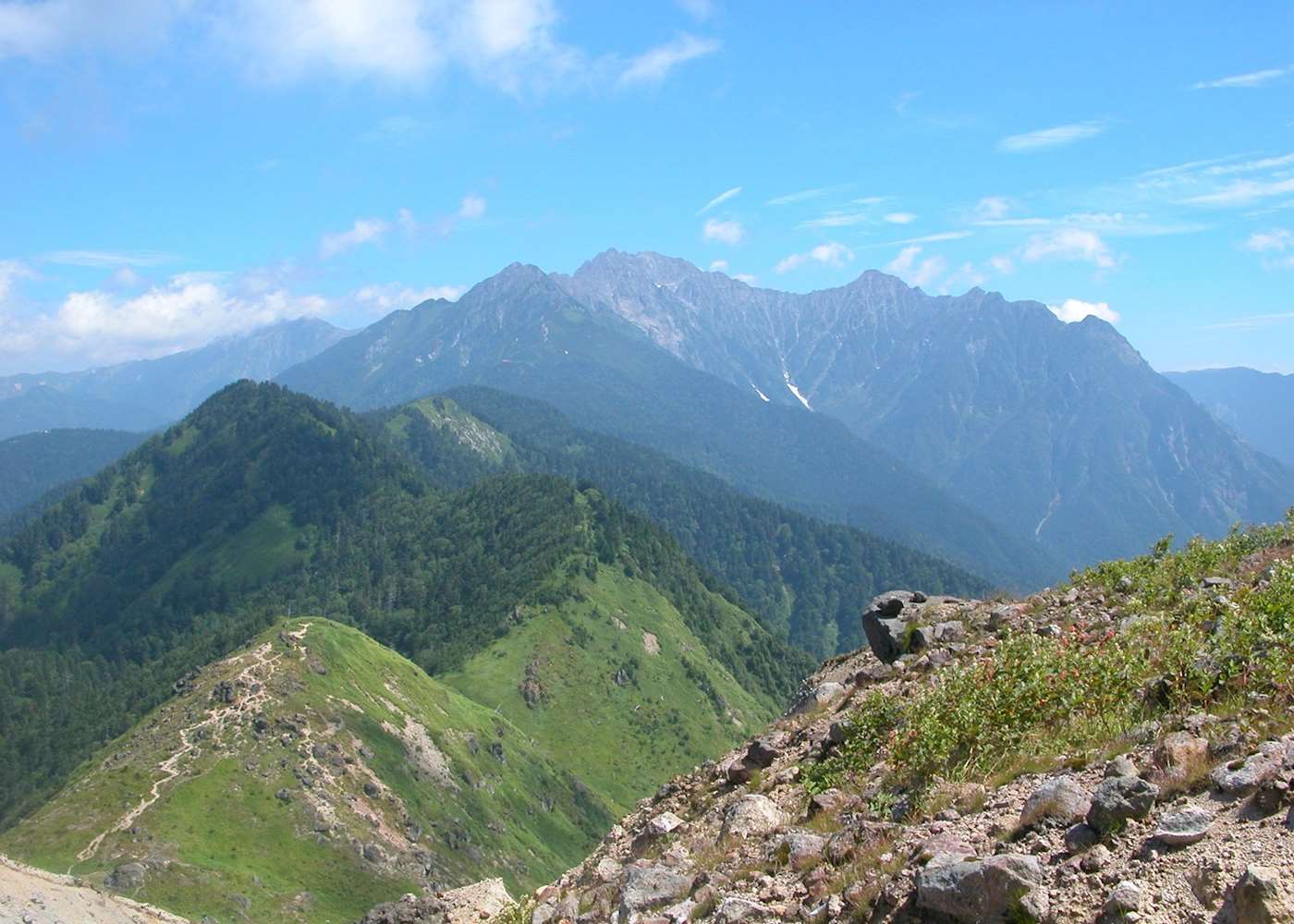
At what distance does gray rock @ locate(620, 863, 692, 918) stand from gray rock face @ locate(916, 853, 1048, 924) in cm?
475

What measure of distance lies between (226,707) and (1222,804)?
11906 centimetres

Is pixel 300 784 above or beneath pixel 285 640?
beneath

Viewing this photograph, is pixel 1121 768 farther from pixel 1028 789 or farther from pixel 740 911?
pixel 740 911

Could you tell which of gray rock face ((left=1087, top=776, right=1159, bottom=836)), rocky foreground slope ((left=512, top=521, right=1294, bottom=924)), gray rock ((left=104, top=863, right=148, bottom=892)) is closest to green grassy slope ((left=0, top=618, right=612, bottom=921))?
gray rock ((left=104, top=863, right=148, bottom=892))

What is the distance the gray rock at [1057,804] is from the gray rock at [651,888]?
5.28 metres

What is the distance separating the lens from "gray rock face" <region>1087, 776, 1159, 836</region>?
10023mm

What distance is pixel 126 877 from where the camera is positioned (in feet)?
252

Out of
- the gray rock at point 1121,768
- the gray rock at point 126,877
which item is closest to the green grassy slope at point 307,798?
the gray rock at point 126,877

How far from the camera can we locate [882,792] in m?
14.1

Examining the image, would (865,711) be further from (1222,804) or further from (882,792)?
(1222,804)

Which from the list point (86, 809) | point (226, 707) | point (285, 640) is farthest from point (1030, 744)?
point (285, 640)

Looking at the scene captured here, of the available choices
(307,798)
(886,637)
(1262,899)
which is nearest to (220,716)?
(307,798)

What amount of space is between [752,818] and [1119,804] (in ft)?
22.5

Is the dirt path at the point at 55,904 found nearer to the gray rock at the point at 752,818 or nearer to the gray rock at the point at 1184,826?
the gray rock at the point at 752,818
